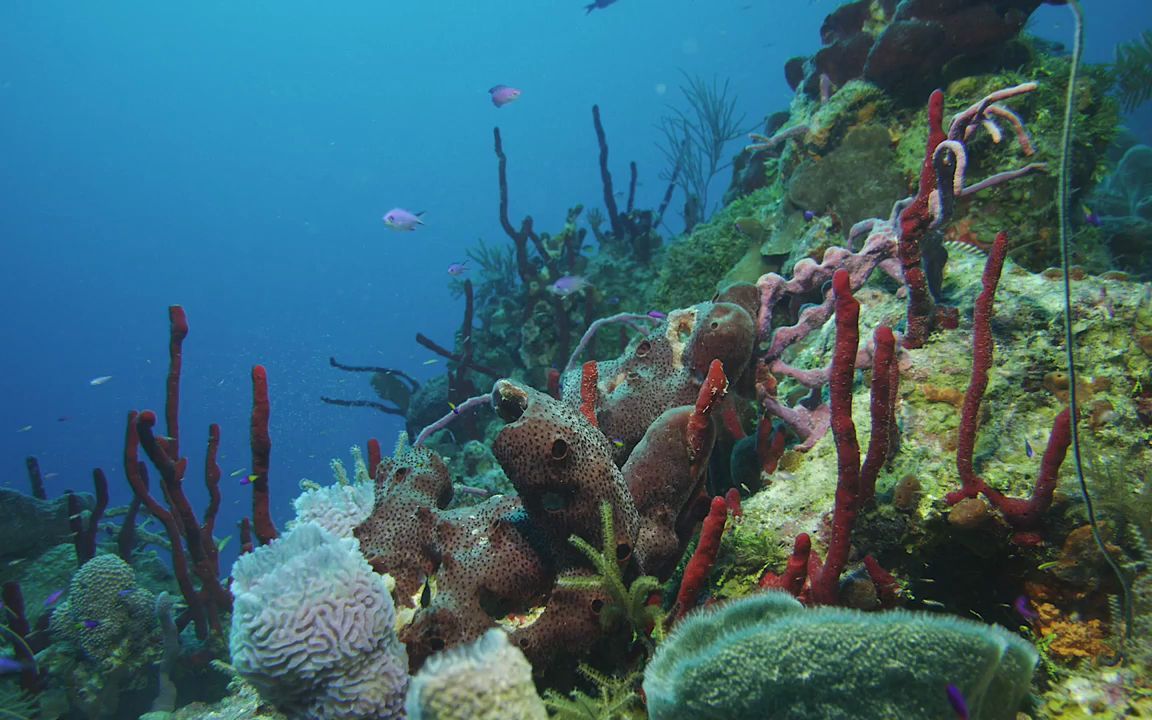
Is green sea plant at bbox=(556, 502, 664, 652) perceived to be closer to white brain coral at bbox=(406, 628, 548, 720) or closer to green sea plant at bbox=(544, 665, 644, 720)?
green sea plant at bbox=(544, 665, 644, 720)

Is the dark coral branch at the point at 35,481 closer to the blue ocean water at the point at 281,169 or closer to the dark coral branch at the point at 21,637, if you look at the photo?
the dark coral branch at the point at 21,637

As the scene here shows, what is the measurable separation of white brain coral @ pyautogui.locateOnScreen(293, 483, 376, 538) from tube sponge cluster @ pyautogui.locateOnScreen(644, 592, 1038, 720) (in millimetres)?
1842

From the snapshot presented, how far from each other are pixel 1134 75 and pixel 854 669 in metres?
9.06

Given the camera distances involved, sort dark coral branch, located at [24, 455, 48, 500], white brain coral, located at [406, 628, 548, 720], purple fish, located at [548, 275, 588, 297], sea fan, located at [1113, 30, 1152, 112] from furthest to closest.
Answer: purple fish, located at [548, 275, 588, 297] < dark coral branch, located at [24, 455, 48, 500] < sea fan, located at [1113, 30, 1152, 112] < white brain coral, located at [406, 628, 548, 720]

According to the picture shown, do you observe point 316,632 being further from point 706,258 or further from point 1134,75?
point 1134,75

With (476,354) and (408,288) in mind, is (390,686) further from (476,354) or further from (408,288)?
(408,288)

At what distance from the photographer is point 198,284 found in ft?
326

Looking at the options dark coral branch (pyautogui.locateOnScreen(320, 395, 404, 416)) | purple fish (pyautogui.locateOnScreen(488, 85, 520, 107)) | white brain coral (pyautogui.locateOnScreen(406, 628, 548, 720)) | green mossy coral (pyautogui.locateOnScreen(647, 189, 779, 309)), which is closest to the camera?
white brain coral (pyautogui.locateOnScreen(406, 628, 548, 720))

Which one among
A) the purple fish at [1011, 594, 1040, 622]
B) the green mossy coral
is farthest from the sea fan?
the purple fish at [1011, 594, 1040, 622]

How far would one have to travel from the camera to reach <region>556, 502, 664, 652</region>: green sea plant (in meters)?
1.91

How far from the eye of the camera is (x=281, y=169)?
4697 inches

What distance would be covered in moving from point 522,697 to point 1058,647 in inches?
69.0

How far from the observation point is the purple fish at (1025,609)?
73.2 inches

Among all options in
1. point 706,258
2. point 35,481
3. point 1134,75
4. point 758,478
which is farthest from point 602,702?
point 1134,75
